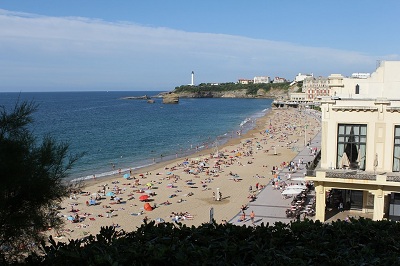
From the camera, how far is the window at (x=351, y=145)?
2027 centimetres

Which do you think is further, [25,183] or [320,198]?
[320,198]

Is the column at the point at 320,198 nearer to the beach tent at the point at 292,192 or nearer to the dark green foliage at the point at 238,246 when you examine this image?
the beach tent at the point at 292,192

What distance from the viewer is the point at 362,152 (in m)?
20.3

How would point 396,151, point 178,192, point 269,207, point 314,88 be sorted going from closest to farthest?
point 396,151 < point 269,207 < point 178,192 < point 314,88

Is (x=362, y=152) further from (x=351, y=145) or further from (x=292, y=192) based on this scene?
(x=292, y=192)

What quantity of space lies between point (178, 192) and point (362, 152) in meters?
16.6

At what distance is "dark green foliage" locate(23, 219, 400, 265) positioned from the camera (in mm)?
8164

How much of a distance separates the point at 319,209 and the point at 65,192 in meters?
14.1

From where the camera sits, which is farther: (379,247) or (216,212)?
(216,212)

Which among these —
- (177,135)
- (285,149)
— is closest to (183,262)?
(285,149)

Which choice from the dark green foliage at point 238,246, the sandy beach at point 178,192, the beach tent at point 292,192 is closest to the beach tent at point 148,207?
the sandy beach at point 178,192

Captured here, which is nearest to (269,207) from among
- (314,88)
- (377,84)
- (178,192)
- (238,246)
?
(377,84)

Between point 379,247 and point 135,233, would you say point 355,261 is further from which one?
point 135,233

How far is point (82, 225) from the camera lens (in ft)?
83.1
